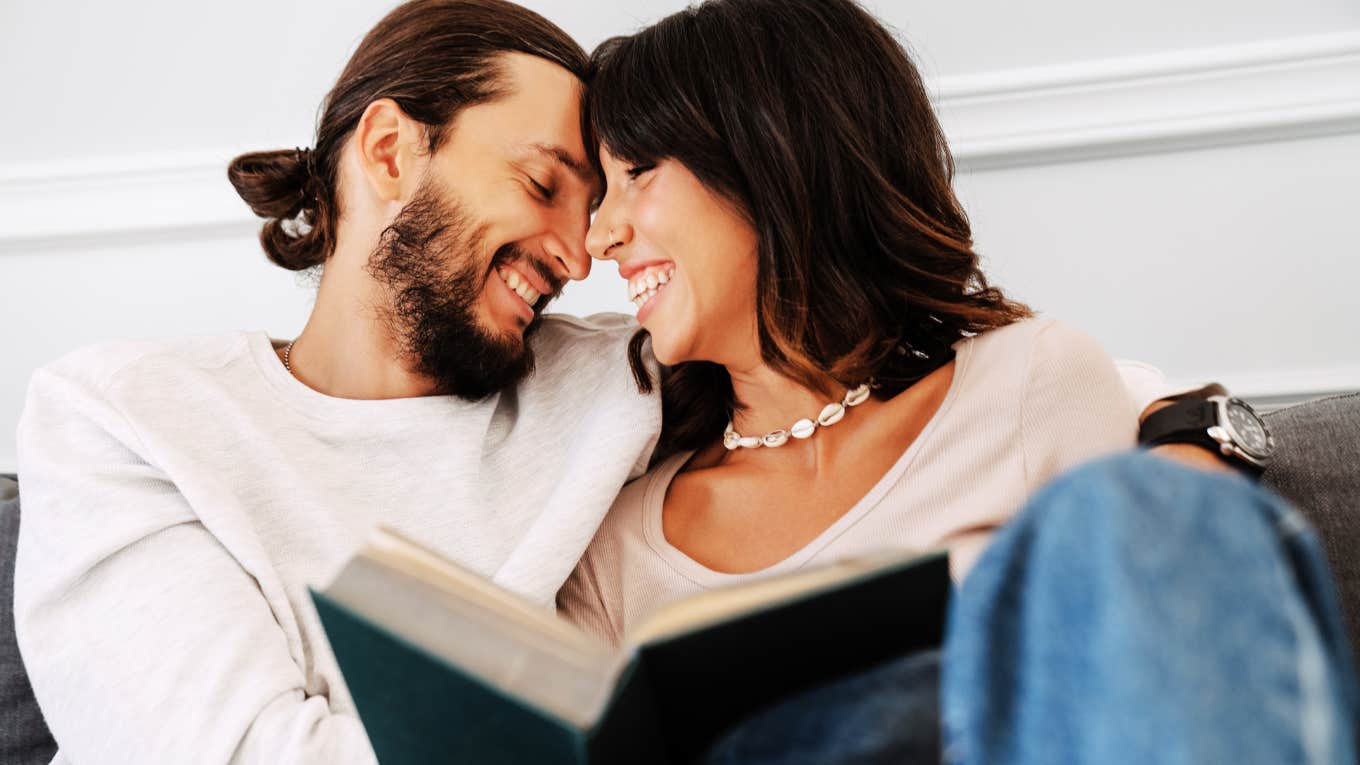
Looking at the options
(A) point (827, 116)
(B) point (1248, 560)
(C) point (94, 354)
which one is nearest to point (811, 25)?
(A) point (827, 116)

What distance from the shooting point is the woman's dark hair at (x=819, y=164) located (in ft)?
4.19

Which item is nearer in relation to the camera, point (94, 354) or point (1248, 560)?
point (1248, 560)

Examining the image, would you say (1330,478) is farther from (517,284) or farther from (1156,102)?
(517,284)

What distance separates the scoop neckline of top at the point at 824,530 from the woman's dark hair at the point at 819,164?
0.10 metres

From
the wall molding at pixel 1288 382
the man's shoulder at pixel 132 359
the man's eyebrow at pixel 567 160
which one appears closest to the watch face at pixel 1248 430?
the wall molding at pixel 1288 382

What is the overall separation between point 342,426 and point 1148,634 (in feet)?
3.72

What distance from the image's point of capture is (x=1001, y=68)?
174 cm

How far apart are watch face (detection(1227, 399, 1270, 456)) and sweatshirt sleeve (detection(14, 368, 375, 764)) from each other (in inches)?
36.2

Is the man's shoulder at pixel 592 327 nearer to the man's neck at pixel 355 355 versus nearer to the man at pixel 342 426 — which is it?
the man at pixel 342 426

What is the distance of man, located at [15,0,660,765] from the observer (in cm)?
101

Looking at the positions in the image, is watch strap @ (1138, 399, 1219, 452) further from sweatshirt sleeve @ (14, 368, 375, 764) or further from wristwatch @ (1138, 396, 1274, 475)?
sweatshirt sleeve @ (14, 368, 375, 764)

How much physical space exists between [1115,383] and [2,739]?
137 centimetres

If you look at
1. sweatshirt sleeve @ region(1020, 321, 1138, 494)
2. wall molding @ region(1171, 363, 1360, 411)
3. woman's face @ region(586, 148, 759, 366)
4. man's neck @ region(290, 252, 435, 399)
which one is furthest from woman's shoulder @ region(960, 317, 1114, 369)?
man's neck @ region(290, 252, 435, 399)

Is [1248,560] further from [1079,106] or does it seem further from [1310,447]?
[1079,106]
